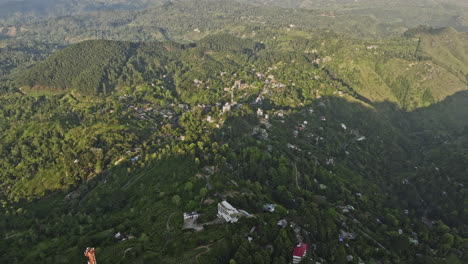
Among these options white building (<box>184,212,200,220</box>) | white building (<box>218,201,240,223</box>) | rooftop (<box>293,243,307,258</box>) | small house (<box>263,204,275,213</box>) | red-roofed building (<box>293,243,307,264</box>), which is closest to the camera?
red-roofed building (<box>293,243,307,264</box>)

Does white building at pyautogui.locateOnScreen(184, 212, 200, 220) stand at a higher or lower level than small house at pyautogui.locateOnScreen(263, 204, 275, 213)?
higher

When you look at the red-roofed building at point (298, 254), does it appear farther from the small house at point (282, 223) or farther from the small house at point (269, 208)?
the small house at point (269, 208)

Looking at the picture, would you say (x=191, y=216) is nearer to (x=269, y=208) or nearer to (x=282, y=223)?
(x=269, y=208)

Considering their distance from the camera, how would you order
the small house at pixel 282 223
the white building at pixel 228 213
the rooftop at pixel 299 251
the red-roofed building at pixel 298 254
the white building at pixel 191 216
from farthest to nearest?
the white building at pixel 191 216, the small house at pixel 282 223, the white building at pixel 228 213, the rooftop at pixel 299 251, the red-roofed building at pixel 298 254

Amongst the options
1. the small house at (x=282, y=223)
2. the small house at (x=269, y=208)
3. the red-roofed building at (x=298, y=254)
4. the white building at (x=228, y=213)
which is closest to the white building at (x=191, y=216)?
the white building at (x=228, y=213)

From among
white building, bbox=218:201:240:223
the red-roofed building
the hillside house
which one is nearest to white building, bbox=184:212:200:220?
the hillside house

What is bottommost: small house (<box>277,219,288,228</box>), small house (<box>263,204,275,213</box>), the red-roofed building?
small house (<box>263,204,275,213</box>)

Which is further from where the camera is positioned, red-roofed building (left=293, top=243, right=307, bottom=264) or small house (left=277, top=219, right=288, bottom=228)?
small house (left=277, top=219, right=288, bottom=228)

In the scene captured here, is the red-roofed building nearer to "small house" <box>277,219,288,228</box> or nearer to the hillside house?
"small house" <box>277,219,288,228</box>
